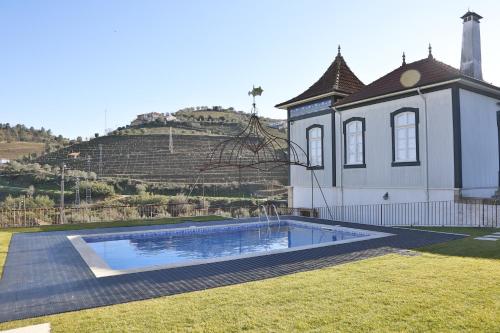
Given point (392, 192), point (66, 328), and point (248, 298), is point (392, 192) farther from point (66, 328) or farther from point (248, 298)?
point (66, 328)

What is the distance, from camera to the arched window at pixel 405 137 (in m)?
13.3

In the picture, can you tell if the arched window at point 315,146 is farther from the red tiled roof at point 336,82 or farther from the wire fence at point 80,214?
the wire fence at point 80,214

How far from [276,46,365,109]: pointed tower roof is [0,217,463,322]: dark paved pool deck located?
27.3ft

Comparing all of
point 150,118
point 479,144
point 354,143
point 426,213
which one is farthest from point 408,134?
point 150,118

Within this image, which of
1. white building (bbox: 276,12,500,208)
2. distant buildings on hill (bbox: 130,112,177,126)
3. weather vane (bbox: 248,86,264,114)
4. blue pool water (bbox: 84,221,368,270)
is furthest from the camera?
distant buildings on hill (bbox: 130,112,177,126)

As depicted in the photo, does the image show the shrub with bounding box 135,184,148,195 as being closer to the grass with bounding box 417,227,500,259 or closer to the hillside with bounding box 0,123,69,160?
the hillside with bounding box 0,123,69,160

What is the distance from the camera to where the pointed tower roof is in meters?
16.6

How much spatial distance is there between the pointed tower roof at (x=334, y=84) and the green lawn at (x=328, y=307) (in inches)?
447

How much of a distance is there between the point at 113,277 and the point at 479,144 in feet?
40.4

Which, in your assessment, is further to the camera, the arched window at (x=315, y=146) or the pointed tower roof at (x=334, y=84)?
the arched window at (x=315, y=146)

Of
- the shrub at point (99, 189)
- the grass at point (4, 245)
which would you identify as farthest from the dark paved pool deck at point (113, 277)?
the shrub at point (99, 189)

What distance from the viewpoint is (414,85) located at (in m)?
13.0

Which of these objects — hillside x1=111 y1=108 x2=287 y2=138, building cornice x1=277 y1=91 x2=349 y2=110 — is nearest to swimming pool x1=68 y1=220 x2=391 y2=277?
building cornice x1=277 y1=91 x2=349 y2=110

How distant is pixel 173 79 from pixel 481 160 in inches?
544
